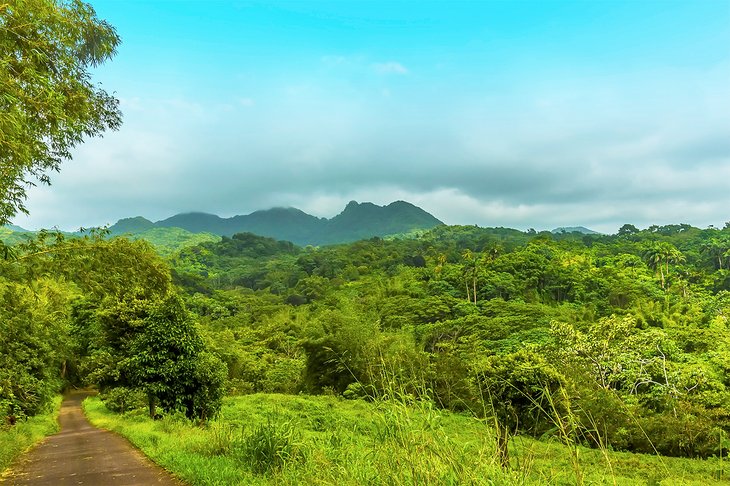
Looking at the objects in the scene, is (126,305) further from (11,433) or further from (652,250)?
(652,250)

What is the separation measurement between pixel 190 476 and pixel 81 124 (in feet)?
21.7

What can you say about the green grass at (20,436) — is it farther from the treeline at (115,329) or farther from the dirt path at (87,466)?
the treeline at (115,329)

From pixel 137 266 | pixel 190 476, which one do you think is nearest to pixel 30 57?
pixel 137 266

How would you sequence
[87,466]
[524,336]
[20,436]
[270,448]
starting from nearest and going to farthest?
[270,448] → [87,466] → [20,436] → [524,336]

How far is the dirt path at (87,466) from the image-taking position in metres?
9.05

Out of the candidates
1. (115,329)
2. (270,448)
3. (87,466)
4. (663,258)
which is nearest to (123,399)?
(115,329)

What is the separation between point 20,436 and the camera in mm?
14797

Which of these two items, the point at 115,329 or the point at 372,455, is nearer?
the point at 372,455

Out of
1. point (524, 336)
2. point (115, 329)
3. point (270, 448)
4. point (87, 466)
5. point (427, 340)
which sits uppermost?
point (115, 329)

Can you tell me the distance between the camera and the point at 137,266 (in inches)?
397

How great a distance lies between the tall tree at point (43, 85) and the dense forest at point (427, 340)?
1.59m

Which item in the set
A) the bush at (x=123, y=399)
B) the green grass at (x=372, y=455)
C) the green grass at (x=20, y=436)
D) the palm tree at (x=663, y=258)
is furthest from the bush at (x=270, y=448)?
the palm tree at (x=663, y=258)

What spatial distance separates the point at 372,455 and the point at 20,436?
1560 cm

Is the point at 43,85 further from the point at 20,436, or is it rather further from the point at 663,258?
the point at 663,258
